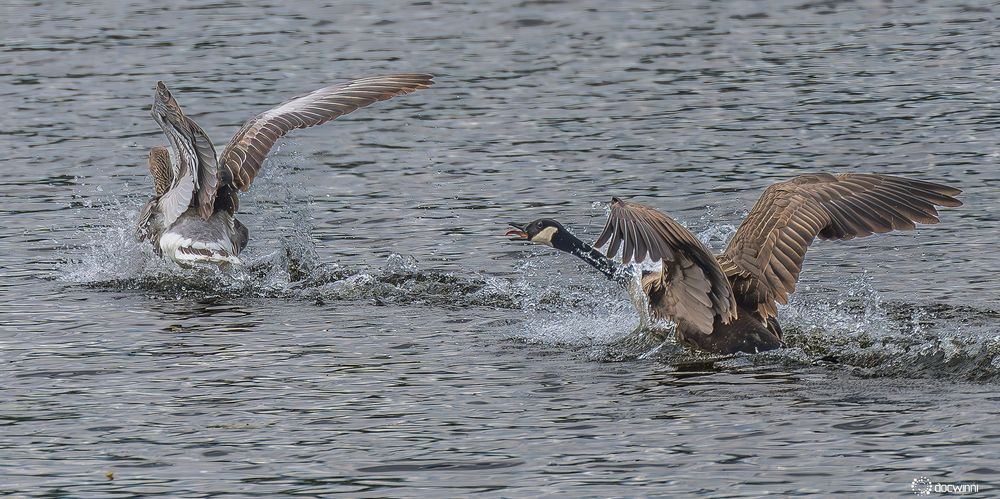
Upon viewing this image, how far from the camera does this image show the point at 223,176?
13094 mm

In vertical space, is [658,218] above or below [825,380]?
above

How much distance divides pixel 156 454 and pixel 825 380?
3.84 meters

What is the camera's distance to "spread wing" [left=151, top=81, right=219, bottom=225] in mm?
11969

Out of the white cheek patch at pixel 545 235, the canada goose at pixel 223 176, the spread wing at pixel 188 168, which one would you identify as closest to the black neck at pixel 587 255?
the white cheek patch at pixel 545 235

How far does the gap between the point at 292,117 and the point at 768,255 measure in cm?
Answer: 449

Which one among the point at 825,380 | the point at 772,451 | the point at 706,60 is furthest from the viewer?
the point at 706,60

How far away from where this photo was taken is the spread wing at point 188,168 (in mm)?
11969

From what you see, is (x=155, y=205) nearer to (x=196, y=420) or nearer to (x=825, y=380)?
(x=196, y=420)

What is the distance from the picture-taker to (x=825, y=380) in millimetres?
9531

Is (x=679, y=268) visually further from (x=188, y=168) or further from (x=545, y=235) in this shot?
(x=188, y=168)

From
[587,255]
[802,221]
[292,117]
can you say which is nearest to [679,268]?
[802,221]

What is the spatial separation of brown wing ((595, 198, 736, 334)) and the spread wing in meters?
3.77

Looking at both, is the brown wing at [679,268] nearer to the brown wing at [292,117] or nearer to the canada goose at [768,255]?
the canada goose at [768,255]

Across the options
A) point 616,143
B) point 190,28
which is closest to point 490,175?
point 616,143
